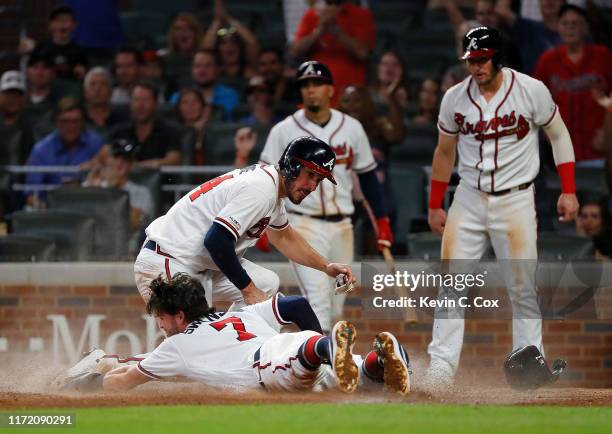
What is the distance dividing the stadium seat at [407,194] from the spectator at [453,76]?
4.48 feet

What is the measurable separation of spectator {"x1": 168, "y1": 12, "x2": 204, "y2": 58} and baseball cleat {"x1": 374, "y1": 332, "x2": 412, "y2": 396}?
7.15m

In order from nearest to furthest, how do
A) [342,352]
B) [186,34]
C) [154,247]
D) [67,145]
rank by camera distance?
[342,352] < [154,247] < [67,145] < [186,34]

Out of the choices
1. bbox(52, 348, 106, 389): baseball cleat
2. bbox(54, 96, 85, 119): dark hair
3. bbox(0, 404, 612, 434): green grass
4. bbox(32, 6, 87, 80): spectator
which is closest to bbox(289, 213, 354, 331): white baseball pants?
bbox(52, 348, 106, 389): baseball cleat

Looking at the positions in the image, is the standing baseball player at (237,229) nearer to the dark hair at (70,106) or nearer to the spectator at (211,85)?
the dark hair at (70,106)

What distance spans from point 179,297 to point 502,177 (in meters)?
2.29

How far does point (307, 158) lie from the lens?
288 inches

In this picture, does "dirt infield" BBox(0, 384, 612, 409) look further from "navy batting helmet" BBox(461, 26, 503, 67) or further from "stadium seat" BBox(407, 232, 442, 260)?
"stadium seat" BBox(407, 232, 442, 260)

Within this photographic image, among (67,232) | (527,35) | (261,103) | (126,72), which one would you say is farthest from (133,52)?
(527,35)

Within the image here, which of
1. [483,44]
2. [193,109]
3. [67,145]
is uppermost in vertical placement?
[193,109]

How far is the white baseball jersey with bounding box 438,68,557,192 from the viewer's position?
8234mm

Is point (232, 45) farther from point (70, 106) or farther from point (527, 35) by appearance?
point (527, 35)

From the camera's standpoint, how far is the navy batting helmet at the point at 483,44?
8133mm

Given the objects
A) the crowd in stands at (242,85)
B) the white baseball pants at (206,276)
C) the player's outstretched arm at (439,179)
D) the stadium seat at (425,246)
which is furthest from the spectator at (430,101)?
the white baseball pants at (206,276)

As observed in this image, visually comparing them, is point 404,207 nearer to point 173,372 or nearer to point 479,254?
point 479,254
